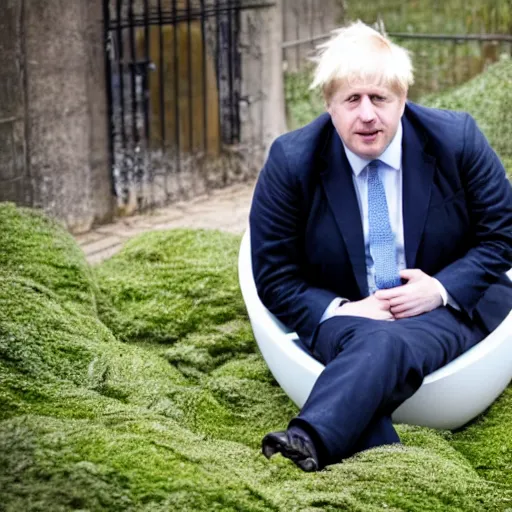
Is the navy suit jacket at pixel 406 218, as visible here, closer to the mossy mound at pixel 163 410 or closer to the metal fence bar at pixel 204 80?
the mossy mound at pixel 163 410

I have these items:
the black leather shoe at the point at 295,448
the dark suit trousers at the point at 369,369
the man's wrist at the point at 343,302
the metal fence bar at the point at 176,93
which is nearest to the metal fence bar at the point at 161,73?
the metal fence bar at the point at 176,93

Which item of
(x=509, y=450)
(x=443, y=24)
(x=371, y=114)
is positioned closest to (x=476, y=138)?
(x=371, y=114)

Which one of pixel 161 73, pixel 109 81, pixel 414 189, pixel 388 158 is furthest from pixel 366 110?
pixel 161 73

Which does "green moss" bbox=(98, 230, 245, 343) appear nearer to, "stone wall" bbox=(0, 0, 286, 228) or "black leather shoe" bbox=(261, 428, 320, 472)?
"stone wall" bbox=(0, 0, 286, 228)

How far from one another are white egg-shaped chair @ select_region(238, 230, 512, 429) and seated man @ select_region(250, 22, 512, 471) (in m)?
0.05

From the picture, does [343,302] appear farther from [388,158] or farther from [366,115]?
[366,115]

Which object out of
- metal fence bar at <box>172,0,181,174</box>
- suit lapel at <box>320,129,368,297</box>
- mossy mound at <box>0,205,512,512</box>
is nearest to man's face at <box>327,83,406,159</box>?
suit lapel at <box>320,129,368,297</box>

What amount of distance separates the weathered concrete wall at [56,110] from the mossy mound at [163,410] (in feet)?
4.22

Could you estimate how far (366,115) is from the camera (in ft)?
11.8

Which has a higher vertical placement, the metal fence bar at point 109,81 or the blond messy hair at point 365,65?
the blond messy hair at point 365,65

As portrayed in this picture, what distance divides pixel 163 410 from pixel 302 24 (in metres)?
5.79

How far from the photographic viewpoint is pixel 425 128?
12.6 ft

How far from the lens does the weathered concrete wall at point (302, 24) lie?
8.80 m

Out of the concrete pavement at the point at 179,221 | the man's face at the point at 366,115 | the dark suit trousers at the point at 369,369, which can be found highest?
the man's face at the point at 366,115
